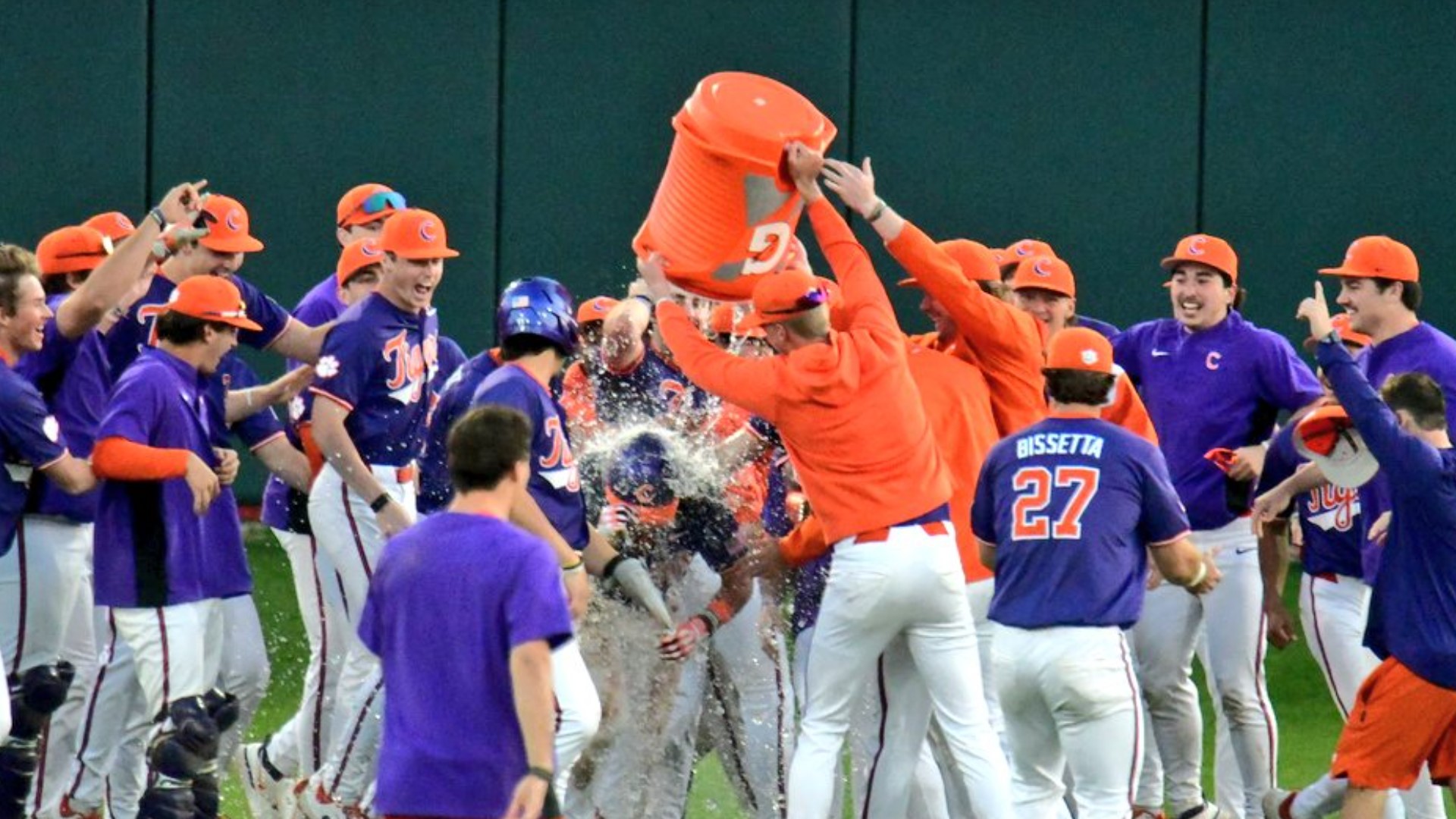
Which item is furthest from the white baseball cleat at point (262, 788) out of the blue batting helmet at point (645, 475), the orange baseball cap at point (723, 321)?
the orange baseball cap at point (723, 321)

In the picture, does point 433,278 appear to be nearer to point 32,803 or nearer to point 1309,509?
point 32,803

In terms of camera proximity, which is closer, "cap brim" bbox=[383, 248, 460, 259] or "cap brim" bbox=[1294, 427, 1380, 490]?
"cap brim" bbox=[1294, 427, 1380, 490]

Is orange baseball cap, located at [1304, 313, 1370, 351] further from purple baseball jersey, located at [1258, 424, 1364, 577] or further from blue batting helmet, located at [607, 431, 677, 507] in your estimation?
blue batting helmet, located at [607, 431, 677, 507]

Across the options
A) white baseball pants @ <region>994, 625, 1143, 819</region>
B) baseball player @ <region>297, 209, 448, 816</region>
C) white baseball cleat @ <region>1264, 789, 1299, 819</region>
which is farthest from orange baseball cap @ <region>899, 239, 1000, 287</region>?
white baseball cleat @ <region>1264, 789, 1299, 819</region>

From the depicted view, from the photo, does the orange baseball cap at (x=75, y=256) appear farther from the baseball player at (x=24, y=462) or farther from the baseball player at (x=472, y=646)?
the baseball player at (x=472, y=646)

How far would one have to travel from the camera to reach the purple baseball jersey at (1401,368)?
7840 millimetres

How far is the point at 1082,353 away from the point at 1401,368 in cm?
176

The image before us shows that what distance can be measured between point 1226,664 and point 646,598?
87.9 inches

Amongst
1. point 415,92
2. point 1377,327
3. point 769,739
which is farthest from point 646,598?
point 415,92

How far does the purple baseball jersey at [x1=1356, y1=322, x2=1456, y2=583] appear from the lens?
7.84 meters

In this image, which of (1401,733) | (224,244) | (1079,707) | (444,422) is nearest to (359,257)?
(224,244)

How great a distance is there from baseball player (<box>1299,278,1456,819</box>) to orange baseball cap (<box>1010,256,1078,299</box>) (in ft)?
4.75

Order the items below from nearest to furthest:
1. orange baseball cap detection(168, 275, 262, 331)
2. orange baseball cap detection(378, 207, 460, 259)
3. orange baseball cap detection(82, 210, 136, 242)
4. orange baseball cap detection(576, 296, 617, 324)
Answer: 1. orange baseball cap detection(168, 275, 262, 331)
2. orange baseball cap detection(378, 207, 460, 259)
3. orange baseball cap detection(576, 296, 617, 324)
4. orange baseball cap detection(82, 210, 136, 242)

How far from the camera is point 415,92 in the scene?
522 inches
